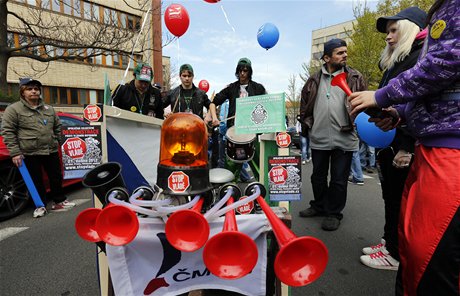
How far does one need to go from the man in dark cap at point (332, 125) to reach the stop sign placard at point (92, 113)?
2.38 meters

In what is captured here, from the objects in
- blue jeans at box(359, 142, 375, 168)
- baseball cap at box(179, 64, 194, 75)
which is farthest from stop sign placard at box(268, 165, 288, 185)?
A: blue jeans at box(359, 142, 375, 168)

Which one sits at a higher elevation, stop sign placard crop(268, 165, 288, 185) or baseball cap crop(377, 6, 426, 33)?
baseball cap crop(377, 6, 426, 33)

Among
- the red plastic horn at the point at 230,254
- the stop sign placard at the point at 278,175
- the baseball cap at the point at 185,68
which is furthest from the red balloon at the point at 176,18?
the red plastic horn at the point at 230,254

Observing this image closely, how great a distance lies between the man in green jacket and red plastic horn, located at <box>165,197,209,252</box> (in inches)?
144

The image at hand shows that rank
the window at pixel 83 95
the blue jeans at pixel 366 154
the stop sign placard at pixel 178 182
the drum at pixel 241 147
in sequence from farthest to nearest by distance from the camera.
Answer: the window at pixel 83 95 → the blue jeans at pixel 366 154 → the drum at pixel 241 147 → the stop sign placard at pixel 178 182

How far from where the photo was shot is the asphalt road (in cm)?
207

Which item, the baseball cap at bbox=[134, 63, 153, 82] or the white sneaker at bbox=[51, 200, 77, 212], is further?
the white sneaker at bbox=[51, 200, 77, 212]

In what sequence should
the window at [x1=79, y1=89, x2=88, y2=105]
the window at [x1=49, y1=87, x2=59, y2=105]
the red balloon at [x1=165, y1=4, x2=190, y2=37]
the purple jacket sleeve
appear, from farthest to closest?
the window at [x1=79, y1=89, x2=88, y2=105] → the window at [x1=49, y1=87, x2=59, y2=105] → the red balloon at [x1=165, y1=4, x2=190, y2=37] → the purple jacket sleeve

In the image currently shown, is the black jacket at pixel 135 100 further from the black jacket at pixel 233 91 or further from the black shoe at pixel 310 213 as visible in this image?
the black shoe at pixel 310 213

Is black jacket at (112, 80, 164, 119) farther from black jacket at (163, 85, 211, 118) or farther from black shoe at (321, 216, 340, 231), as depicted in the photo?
black shoe at (321, 216, 340, 231)

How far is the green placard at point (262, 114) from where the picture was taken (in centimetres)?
170

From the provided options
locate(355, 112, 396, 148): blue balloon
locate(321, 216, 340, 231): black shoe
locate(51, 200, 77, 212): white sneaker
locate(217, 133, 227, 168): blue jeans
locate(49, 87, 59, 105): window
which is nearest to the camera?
locate(355, 112, 396, 148): blue balloon

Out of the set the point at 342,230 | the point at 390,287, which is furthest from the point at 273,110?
the point at 342,230

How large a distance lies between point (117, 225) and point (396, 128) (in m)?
1.95
